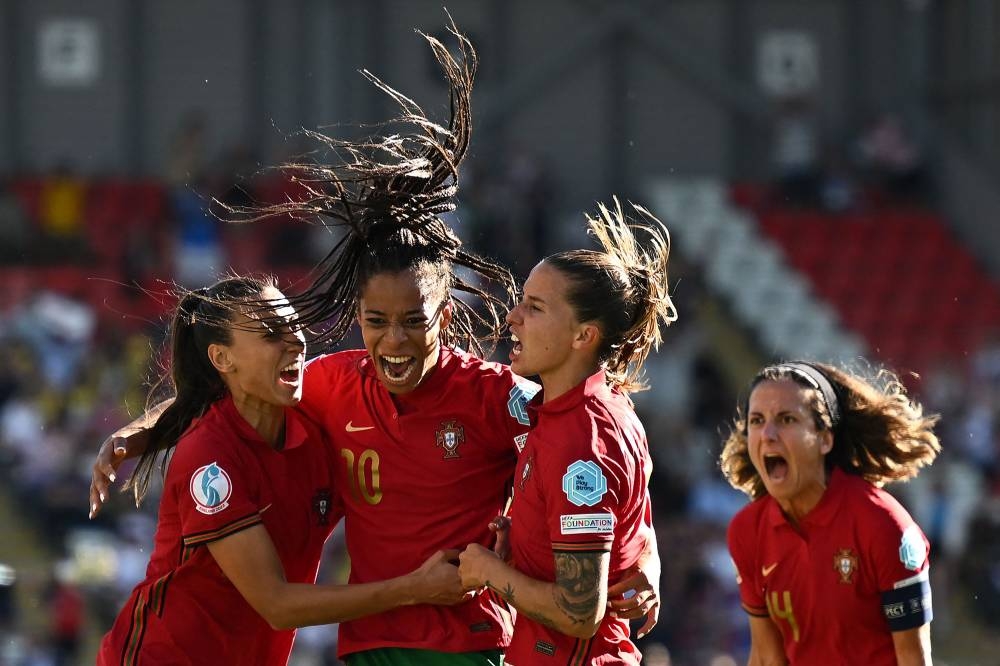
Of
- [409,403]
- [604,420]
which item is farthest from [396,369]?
[604,420]

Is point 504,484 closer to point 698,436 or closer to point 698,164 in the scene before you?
point 698,436

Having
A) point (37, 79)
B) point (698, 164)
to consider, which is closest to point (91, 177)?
point (37, 79)

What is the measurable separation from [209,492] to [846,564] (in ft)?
5.66

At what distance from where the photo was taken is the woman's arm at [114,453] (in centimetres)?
418

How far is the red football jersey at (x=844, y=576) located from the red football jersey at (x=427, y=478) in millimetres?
798

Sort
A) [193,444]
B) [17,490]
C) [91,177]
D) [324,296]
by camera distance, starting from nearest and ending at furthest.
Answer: [193,444] → [324,296] → [17,490] → [91,177]

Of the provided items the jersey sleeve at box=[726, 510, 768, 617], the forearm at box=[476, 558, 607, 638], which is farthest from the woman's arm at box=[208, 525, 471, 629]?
the jersey sleeve at box=[726, 510, 768, 617]

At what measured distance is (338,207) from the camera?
14.3 feet

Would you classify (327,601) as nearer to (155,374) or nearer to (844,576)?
(844,576)

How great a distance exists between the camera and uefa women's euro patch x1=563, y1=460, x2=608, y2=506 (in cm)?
357

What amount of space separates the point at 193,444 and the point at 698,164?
14.8m

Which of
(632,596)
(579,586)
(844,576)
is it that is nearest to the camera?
(579,586)

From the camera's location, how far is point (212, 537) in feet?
12.9

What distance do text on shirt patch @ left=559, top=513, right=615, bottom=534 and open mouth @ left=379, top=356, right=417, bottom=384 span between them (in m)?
0.76
